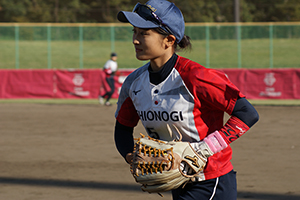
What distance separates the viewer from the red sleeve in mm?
3288

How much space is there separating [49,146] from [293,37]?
78.5ft

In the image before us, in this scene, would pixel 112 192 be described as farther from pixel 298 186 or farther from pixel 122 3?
pixel 122 3

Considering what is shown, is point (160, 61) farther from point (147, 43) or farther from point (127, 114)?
point (127, 114)

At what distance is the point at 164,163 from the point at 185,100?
40cm

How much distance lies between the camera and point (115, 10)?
51.8 m

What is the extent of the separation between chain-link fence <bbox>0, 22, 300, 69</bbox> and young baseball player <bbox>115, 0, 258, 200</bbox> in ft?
70.8

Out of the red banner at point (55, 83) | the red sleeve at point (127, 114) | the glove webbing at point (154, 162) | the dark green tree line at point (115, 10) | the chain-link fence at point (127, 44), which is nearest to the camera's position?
the glove webbing at point (154, 162)

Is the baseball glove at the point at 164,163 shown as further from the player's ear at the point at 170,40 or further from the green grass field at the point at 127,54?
the green grass field at the point at 127,54

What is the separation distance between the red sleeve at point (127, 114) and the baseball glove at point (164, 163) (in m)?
0.43

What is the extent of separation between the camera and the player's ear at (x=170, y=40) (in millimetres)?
2949

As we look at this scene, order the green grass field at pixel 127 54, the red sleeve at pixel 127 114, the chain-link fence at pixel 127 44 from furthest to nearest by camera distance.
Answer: the green grass field at pixel 127 54
the chain-link fence at pixel 127 44
the red sleeve at pixel 127 114

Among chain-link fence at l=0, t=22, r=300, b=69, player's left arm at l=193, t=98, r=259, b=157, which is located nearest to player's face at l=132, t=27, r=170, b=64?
player's left arm at l=193, t=98, r=259, b=157

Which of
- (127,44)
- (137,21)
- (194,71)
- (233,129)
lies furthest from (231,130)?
(127,44)

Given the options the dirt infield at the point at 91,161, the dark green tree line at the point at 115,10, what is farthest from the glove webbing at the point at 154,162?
the dark green tree line at the point at 115,10
